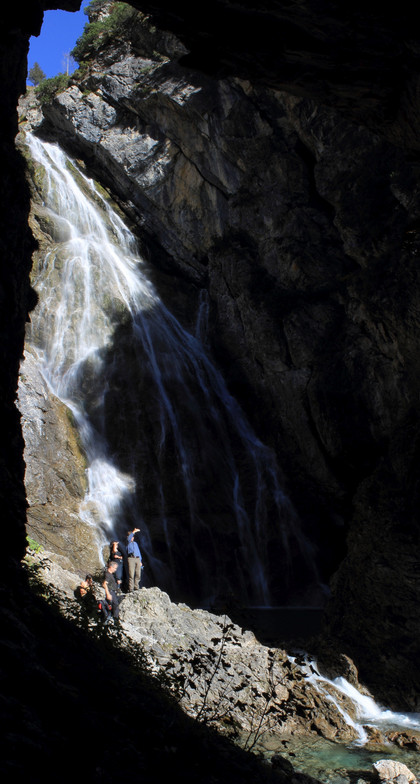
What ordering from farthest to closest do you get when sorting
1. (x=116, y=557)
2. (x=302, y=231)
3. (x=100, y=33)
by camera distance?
1. (x=100, y=33)
2. (x=302, y=231)
3. (x=116, y=557)

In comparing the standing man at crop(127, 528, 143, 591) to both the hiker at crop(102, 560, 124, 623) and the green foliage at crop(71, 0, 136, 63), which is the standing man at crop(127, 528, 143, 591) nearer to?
the hiker at crop(102, 560, 124, 623)

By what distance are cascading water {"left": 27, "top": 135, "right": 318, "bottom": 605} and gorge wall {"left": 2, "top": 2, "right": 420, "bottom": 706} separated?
1255mm

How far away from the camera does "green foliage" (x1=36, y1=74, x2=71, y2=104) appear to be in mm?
26656

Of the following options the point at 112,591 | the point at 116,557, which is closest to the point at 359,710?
the point at 112,591

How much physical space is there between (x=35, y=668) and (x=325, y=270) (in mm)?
17877

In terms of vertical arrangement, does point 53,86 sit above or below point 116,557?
above

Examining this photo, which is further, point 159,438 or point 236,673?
point 159,438

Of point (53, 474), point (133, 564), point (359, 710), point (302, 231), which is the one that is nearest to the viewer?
point (359, 710)

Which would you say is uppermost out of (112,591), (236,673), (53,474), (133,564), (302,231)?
(302,231)

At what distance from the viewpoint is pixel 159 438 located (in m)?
19.7

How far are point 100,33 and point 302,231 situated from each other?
14.9 meters

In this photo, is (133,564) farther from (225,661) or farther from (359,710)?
(359,710)

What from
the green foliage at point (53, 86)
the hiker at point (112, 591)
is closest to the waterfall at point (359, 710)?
the hiker at point (112, 591)

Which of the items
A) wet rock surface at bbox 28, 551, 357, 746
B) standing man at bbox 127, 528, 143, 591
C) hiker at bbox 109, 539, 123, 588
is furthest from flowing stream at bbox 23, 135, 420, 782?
wet rock surface at bbox 28, 551, 357, 746
